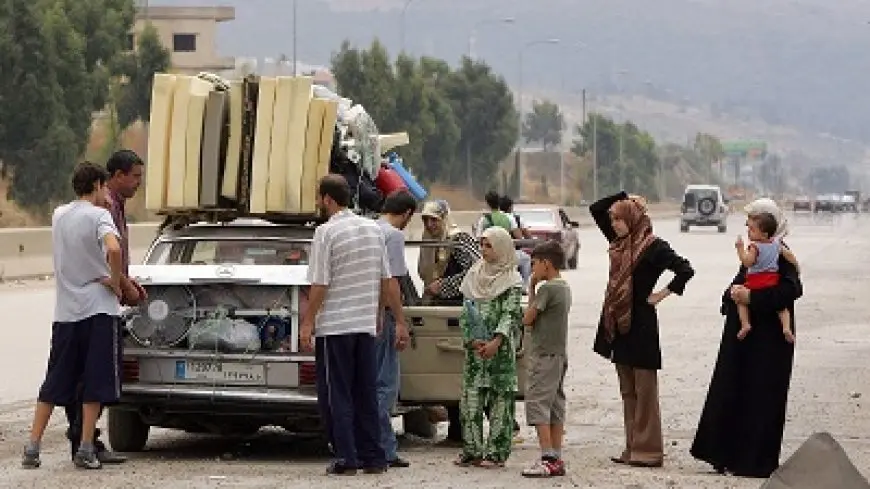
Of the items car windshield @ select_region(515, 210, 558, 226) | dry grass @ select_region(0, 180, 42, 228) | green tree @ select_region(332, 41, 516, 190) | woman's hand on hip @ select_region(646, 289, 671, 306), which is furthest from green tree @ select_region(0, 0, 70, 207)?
woman's hand on hip @ select_region(646, 289, 671, 306)

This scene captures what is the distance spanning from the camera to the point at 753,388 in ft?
43.8

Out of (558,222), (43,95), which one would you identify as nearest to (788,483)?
(558,222)

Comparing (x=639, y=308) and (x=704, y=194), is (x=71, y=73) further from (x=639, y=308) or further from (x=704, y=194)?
(x=639, y=308)

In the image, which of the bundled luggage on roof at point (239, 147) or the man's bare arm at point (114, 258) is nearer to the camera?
the man's bare arm at point (114, 258)

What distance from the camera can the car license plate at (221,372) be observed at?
1322 centimetres

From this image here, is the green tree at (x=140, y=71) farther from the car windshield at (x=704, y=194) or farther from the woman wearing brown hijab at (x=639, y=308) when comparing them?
the woman wearing brown hijab at (x=639, y=308)

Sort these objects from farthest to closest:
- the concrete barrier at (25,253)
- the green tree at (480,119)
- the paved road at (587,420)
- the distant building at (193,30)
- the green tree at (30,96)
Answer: the distant building at (193,30) < the green tree at (480,119) < the green tree at (30,96) < the concrete barrier at (25,253) < the paved road at (587,420)

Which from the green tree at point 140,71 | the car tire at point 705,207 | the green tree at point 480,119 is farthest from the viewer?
the green tree at point 480,119

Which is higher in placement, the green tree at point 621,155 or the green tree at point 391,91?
the green tree at point 391,91

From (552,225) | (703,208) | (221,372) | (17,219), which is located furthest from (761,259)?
(703,208)

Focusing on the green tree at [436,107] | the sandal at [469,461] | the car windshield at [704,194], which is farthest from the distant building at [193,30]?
the sandal at [469,461]

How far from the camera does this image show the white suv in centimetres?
8350

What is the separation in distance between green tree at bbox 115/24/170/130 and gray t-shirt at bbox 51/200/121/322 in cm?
5787

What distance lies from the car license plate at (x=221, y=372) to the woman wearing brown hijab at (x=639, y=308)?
2.06m
